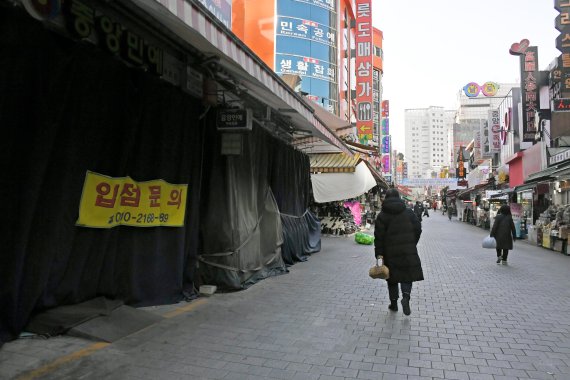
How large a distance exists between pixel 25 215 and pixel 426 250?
495 inches

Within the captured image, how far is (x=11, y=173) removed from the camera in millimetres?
3904

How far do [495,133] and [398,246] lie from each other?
1114 inches

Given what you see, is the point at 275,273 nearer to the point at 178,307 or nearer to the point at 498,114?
the point at 178,307

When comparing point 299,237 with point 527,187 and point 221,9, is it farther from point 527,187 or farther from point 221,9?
point 527,187

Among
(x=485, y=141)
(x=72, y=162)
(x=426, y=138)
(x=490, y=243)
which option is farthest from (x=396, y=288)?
(x=426, y=138)

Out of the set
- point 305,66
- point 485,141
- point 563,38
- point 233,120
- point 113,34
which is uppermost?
point 305,66

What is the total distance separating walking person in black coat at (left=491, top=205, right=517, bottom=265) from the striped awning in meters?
5.57

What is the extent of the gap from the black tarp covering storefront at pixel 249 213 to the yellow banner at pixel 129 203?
3.11 feet

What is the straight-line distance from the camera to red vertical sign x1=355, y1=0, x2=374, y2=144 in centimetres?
2853

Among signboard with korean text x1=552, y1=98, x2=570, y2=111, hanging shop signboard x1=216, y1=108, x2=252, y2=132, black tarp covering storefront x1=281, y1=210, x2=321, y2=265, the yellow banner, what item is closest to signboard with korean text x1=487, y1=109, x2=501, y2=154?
signboard with korean text x1=552, y1=98, x2=570, y2=111

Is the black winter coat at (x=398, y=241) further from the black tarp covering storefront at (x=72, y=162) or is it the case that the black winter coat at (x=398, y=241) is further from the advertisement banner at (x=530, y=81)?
the advertisement banner at (x=530, y=81)

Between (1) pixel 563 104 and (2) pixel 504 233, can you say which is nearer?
→ (2) pixel 504 233

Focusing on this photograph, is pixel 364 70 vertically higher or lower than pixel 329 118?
higher

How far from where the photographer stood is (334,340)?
475cm
